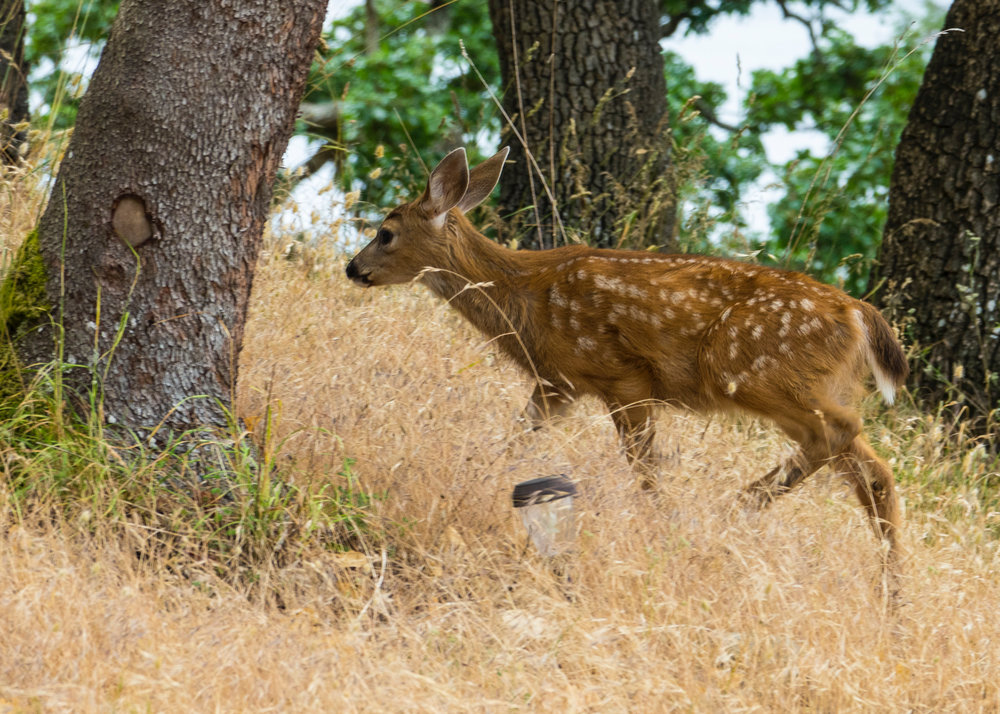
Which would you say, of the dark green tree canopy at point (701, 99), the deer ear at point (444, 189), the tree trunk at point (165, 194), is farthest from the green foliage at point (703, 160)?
the tree trunk at point (165, 194)

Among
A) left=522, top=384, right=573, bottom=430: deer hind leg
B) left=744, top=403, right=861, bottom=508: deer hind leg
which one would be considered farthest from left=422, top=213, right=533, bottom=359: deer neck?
left=744, top=403, right=861, bottom=508: deer hind leg

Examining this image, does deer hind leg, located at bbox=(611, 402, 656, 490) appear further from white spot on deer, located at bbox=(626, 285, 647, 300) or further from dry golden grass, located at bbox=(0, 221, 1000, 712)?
white spot on deer, located at bbox=(626, 285, 647, 300)

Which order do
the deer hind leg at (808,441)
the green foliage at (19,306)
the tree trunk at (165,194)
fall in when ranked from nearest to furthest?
1. the tree trunk at (165,194)
2. the green foliage at (19,306)
3. the deer hind leg at (808,441)

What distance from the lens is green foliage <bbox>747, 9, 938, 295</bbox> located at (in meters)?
11.1

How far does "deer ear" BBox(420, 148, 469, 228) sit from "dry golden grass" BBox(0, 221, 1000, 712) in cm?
91

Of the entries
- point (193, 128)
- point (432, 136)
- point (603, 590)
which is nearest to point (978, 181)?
point (603, 590)

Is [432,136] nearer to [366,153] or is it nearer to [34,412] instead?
[366,153]

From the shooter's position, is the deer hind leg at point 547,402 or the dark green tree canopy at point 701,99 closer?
the deer hind leg at point 547,402

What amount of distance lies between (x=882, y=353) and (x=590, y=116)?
10.8 ft

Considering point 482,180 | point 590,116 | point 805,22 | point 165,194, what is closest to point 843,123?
point 805,22

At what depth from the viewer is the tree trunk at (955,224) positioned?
6.62 metres

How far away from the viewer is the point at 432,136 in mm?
11891

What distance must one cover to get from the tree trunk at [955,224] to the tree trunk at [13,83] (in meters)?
5.42

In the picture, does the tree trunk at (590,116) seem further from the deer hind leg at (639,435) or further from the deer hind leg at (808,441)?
the deer hind leg at (808,441)
